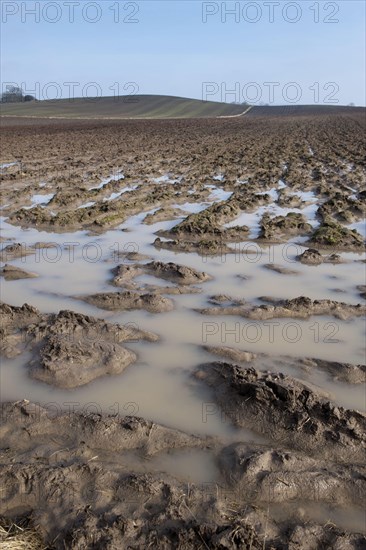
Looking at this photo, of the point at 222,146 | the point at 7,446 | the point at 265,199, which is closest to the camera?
the point at 7,446

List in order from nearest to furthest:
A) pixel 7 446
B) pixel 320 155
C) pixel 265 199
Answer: pixel 7 446 < pixel 265 199 < pixel 320 155

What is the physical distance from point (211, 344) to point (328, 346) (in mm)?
1265

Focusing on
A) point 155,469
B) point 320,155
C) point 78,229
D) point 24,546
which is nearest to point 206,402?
point 155,469

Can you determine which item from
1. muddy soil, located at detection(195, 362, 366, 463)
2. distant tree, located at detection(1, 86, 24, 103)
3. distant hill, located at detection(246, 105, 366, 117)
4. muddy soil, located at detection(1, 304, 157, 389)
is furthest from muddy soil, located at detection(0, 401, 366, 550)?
distant tree, located at detection(1, 86, 24, 103)

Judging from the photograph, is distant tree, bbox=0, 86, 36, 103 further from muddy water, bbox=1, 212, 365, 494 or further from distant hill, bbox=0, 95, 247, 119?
muddy water, bbox=1, 212, 365, 494

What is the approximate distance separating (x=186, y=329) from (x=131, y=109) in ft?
269

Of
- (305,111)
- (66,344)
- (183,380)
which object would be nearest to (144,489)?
(183,380)

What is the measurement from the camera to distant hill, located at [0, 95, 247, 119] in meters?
73.3

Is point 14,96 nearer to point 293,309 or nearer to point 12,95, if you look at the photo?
point 12,95

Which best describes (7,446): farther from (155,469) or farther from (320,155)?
(320,155)

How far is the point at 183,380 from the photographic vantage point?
4.89 metres

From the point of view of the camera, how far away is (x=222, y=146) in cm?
2922

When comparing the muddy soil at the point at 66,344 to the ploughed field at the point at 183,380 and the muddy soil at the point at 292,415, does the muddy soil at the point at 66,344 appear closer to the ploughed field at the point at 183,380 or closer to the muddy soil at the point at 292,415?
the ploughed field at the point at 183,380

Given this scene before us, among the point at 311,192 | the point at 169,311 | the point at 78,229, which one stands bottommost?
the point at 169,311
